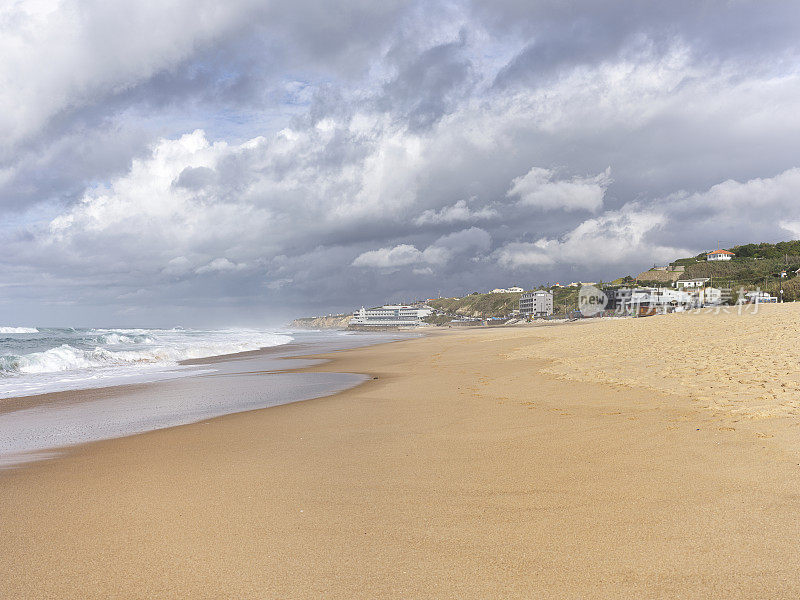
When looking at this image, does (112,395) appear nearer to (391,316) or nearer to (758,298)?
(758,298)

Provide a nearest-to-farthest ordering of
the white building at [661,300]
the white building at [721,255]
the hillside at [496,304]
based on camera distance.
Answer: the white building at [661,300]
the white building at [721,255]
the hillside at [496,304]

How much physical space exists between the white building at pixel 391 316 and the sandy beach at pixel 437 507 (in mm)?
154160

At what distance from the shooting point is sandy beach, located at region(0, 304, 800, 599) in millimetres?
2701

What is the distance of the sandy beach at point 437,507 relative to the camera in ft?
8.86

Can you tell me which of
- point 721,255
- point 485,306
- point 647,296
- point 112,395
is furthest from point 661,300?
point 485,306

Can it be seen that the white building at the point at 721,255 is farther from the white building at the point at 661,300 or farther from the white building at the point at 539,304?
the white building at the point at 661,300

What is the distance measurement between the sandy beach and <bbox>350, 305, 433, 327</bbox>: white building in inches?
6069

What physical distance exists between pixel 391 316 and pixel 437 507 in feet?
552

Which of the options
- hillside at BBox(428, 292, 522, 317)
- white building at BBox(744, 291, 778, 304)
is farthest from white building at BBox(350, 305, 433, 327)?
white building at BBox(744, 291, 778, 304)

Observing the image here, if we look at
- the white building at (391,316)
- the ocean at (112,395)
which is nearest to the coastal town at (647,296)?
the white building at (391,316)

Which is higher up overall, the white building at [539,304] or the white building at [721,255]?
the white building at [721,255]

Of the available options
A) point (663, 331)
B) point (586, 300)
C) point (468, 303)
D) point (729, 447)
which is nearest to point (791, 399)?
point (729, 447)

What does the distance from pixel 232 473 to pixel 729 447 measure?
501cm

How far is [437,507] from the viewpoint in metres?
3.69
